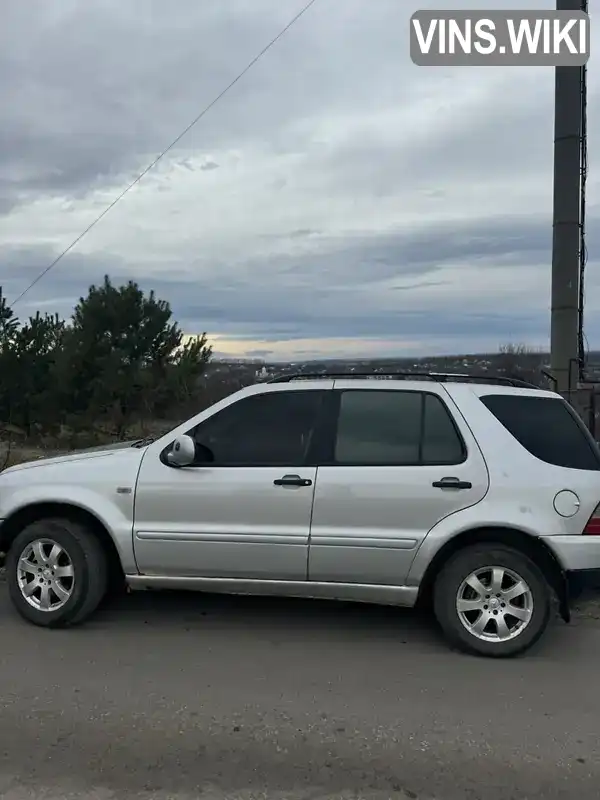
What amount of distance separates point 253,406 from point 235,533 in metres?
0.87

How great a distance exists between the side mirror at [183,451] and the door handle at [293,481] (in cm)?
58

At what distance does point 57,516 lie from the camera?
510 centimetres

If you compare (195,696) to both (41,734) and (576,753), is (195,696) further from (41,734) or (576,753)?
(576,753)

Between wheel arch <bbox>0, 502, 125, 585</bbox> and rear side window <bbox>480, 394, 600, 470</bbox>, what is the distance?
2.74 meters

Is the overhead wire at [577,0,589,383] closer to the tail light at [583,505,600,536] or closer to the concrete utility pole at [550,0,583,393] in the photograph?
the concrete utility pole at [550,0,583,393]

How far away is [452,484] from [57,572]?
2.70m

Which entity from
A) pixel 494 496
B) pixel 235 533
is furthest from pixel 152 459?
pixel 494 496

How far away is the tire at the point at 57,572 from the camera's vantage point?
4902 mm

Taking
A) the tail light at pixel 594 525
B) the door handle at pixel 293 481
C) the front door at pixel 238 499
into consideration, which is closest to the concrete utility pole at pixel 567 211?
the tail light at pixel 594 525

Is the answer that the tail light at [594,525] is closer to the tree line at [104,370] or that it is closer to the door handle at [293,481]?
the door handle at [293,481]

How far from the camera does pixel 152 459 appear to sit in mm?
4934

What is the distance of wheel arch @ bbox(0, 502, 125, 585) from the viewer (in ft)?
16.6

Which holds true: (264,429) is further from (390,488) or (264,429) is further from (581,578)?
(581,578)

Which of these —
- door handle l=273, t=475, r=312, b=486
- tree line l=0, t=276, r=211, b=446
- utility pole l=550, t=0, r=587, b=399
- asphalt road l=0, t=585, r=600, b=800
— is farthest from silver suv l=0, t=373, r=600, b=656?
tree line l=0, t=276, r=211, b=446
